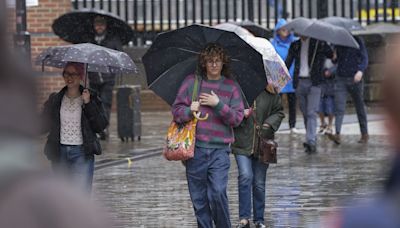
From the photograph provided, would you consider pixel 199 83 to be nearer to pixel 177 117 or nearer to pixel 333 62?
pixel 177 117

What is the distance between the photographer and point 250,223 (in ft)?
31.3

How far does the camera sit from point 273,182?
1206 centimetres

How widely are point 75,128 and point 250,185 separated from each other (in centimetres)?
151

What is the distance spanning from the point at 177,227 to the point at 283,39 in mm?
9128

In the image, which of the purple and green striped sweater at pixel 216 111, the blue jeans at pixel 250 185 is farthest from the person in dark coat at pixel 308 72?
the purple and green striped sweater at pixel 216 111

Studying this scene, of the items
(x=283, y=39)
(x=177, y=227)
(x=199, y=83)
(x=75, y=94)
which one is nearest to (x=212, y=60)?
(x=199, y=83)

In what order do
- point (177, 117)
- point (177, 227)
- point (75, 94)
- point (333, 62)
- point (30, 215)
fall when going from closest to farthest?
1. point (30, 215)
2. point (177, 117)
3. point (75, 94)
4. point (177, 227)
5. point (333, 62)

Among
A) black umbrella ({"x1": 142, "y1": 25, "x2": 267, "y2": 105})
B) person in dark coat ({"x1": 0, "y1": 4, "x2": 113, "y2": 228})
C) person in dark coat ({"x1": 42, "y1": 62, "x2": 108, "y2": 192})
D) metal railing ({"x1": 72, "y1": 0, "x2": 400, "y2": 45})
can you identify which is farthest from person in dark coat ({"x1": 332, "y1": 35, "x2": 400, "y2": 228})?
metal railing ({"x1": 72, "y1": 0, "x2": 400, "y2": 45})

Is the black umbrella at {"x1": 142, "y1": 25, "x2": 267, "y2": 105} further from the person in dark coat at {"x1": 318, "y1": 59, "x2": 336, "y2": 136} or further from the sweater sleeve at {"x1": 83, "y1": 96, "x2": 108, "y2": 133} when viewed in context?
the person in dark coat at {"x1": 318, "y1": 59, "x2": 336, "y2": 136}

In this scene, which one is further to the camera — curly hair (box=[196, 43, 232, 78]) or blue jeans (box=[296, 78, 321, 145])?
blue jeans (box=[296, 78, 321, 145])

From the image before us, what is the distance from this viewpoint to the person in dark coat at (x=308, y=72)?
15.1 m

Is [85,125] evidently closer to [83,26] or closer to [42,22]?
[83,26]

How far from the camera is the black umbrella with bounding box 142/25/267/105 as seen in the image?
27.6 ft

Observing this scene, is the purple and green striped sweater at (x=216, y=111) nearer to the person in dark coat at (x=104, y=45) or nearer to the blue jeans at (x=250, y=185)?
the blue jeans at (x=250, y=185)
